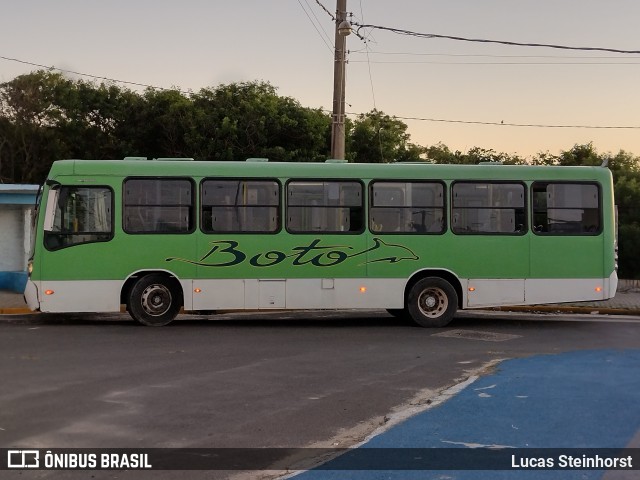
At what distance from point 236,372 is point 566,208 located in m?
8.69

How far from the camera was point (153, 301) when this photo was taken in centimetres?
1556

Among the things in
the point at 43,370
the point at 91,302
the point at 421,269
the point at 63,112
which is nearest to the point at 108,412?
the point at 43,370

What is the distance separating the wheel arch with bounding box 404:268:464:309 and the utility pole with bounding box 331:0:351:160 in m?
5.94

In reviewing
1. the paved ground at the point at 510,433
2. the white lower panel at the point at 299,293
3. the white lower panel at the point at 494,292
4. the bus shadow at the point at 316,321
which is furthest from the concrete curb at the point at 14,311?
the paved ground at the point at 510,433

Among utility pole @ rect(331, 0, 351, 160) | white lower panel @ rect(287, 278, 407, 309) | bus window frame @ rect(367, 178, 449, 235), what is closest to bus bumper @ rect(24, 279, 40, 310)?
white lower panel @ rect(287, 278, 407, 309)

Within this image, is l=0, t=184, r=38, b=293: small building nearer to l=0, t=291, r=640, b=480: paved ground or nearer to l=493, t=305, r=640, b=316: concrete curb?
l=0, t=291, r=640, b=480: paved ground

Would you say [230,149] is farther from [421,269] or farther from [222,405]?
[222,405]

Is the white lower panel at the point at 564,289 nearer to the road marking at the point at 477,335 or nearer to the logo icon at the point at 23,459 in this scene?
the road marking at the point at 477,335

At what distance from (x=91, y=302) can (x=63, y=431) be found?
8148 millimetres

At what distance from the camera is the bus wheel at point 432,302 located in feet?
52.0

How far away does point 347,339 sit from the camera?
1413 cm

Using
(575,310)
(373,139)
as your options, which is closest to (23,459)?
(575,310)

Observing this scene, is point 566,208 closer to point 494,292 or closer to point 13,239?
point 494,292

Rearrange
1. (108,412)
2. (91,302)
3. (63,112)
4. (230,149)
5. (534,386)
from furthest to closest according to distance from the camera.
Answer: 1. (63,112)
2. (230,149)
3. (91,302)
4. (534,386)
5. (108,412)
